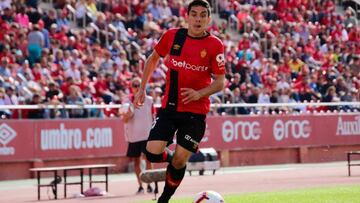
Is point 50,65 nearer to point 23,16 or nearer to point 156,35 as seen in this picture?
point 23,16

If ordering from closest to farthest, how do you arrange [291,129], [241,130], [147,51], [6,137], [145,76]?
1. [145,76]
2. [6,137]
3. [147,51]
4. [241,130]
5. [291,129]

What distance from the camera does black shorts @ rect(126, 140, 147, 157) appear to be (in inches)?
865

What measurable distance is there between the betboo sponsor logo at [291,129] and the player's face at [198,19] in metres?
20.8

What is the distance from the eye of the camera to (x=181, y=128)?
14.5m

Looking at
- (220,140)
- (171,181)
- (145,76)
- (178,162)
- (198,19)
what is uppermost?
(198,19)

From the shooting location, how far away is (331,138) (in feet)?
122

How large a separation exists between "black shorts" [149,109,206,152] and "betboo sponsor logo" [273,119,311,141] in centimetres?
2069

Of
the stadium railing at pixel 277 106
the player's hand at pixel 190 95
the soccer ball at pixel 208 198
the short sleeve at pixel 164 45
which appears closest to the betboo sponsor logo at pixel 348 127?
the stadium railing at pixel 277 106

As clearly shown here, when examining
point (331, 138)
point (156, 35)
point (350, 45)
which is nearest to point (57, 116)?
point (156, 35)

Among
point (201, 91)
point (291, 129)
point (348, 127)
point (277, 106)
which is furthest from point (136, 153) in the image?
point (348, 127)

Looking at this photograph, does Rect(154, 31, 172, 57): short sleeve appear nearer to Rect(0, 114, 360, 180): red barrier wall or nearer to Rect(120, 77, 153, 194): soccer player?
Rect(120, 77, 153, 194): soccer player

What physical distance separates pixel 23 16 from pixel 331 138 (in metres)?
11.9

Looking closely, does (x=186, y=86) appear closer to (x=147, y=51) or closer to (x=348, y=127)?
(x=147, y=51)

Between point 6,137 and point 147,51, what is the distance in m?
7.53
